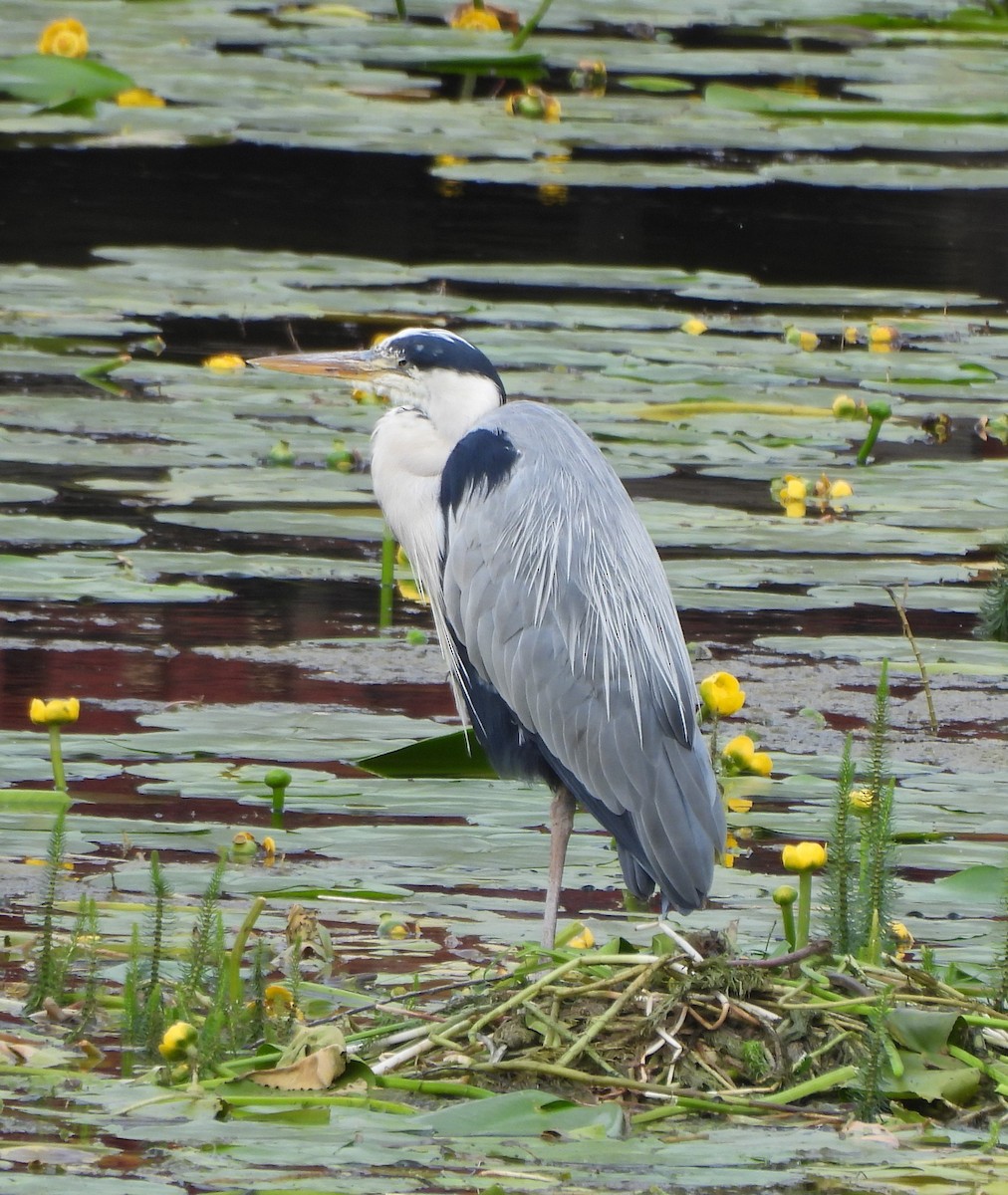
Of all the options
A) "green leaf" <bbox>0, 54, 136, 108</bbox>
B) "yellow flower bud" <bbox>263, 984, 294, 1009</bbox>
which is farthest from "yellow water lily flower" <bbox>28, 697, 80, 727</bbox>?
"green leaf" <bbox>0, 54, 136, 108</bbox>

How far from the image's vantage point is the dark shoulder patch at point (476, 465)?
4.49 metres

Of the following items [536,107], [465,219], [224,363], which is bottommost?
[224,363]

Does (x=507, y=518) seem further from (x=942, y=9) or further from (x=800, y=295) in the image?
(x=942, y=9)

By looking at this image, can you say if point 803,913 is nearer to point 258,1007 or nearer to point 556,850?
point 556,850

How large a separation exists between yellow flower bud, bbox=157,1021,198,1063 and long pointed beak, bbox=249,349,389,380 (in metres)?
1.87

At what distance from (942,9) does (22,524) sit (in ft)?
37.0

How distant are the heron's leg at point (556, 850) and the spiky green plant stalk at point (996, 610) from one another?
1.74 metres

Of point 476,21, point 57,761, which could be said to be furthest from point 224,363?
point 476,21

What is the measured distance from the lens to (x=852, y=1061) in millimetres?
3438

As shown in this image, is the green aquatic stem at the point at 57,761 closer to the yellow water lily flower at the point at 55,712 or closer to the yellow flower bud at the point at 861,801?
the yellow water lily flower at the point at 55,712

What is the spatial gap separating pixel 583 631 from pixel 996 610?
175 cm

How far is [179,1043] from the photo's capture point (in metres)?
3.22

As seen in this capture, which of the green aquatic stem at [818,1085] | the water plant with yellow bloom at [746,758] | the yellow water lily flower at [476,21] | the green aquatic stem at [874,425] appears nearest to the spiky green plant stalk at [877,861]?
the green aquatic stem at [818,1085]

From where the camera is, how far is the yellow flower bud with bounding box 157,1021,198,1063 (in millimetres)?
3207
